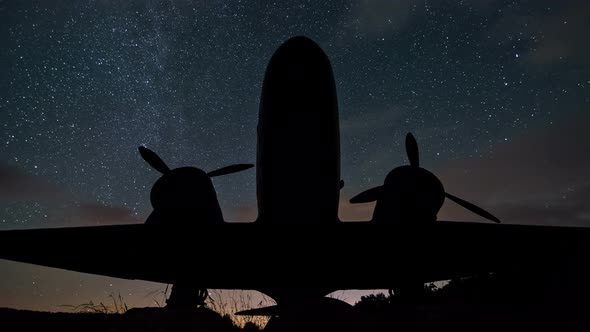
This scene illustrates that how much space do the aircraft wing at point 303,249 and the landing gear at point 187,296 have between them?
31 centimetres

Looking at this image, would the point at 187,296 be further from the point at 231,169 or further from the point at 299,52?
the point at 299,52

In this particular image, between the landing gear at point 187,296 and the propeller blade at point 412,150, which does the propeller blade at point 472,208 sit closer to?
the propeller blade at point 412,150

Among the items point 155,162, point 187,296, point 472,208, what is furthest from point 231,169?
point 472,208

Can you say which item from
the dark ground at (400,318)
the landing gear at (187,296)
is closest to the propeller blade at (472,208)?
the dark ground at (400,318)

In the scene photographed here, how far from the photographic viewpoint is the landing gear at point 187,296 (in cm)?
855

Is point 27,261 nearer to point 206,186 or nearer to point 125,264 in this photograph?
point 125,264

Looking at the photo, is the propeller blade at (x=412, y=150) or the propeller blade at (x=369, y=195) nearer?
the propeller blade at (x=369, y=195)

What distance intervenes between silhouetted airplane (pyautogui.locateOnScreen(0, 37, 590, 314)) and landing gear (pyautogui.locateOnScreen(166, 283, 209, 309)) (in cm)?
9

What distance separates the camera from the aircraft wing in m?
7.47

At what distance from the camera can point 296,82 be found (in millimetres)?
8250

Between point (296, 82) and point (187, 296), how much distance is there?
5.22 meters

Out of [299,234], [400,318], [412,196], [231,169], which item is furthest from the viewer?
→ [231,169]

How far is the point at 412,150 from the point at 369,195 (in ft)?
5.00

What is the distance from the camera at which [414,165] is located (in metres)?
9.31
